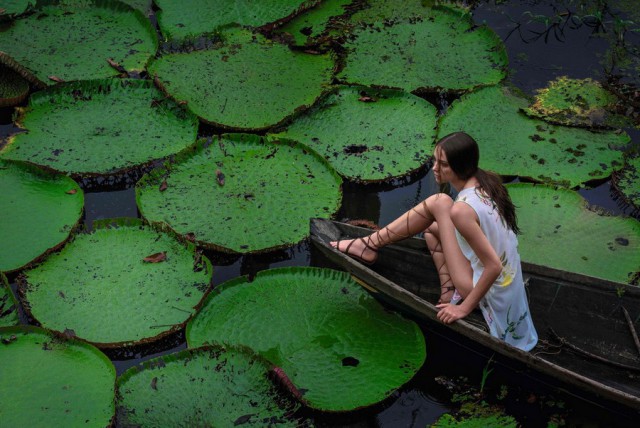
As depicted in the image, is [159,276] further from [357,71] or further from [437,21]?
[437,21]

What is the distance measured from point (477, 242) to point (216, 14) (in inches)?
121

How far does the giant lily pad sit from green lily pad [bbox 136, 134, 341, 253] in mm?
1293

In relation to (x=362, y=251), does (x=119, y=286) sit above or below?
below

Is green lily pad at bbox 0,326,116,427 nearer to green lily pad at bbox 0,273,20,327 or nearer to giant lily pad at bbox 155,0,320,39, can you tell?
green lily pad at bbox 0,273,20,327

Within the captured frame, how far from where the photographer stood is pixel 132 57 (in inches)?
185

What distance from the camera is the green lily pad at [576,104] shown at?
432cm

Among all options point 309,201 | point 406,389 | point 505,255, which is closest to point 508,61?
point 309,201

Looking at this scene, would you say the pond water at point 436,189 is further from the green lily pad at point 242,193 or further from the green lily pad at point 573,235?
the green lily pad at point 573,235

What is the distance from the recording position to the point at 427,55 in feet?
15.7

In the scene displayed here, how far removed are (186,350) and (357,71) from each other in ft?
8.09

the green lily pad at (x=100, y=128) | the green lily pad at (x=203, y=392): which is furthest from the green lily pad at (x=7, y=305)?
the green lily pad at (x=100, y=128)

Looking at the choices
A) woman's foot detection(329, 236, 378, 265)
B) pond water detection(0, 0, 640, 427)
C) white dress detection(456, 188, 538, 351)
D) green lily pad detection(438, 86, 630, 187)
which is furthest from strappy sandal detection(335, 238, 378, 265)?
green lily pad detection(438, 86, 630, 187)

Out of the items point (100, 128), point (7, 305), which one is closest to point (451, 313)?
point (7, 305)

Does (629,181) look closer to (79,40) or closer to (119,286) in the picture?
(119,286)
